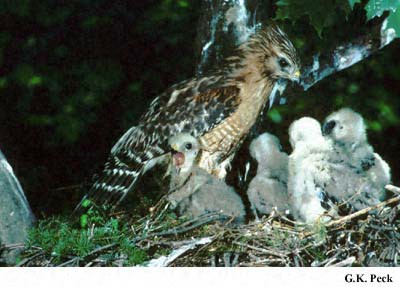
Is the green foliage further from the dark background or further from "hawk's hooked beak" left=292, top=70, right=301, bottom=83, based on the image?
"hawk's hooked beak" left=292, top=70, right=301, bottom=83

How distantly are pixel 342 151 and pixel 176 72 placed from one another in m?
0.50

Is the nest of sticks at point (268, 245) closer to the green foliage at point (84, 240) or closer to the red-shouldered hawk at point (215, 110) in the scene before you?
the green foliage at point (84, 240)

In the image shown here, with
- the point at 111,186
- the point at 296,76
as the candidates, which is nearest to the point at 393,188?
the point at 296,76

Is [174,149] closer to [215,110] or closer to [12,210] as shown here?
[215,110]

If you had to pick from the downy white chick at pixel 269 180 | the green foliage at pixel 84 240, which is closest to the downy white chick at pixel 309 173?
the downy white chick at pixel 269 180

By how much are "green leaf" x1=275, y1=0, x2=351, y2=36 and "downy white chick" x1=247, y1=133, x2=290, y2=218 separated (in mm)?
317

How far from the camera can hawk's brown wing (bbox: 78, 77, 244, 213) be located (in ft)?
7.50

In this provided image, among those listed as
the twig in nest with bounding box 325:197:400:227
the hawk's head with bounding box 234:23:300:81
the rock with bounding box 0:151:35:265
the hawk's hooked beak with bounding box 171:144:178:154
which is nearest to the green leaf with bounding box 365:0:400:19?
the hawk's head with bounding box 234:23:300:81

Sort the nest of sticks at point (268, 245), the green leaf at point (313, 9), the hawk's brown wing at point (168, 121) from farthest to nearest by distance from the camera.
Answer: the hawk's brown wing at point (168, 121) → the green leaf at point (313, 9) → the nest of sticks at point (268, 245)

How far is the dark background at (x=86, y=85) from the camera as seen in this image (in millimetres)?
2232

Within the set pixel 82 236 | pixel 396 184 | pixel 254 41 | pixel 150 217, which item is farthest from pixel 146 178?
pixel 396 184

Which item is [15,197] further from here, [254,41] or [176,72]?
[254,41]

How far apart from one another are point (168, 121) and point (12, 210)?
1.58 ft

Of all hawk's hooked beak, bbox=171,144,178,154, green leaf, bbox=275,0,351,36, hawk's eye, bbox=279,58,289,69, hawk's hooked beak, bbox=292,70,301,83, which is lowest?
hawk's hooked beak, bbox=171,144,178,154
